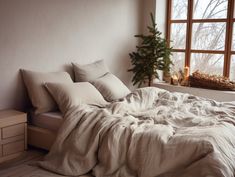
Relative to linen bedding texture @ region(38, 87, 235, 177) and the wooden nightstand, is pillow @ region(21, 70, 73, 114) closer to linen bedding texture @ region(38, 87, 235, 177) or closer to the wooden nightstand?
the wooden nightstand

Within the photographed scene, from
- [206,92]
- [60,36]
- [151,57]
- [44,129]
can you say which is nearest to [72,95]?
[44,129]

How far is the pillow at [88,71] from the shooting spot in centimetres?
420

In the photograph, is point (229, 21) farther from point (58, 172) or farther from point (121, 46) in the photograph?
point (58, 172)

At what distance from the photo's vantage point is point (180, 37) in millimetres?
5535

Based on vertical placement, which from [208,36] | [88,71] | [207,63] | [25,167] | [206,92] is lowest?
[25,167]

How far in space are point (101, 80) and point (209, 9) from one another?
2.34 m

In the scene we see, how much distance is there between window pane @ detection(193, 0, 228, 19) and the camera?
503 cm

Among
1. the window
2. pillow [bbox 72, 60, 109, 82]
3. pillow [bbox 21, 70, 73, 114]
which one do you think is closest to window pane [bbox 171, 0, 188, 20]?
the window

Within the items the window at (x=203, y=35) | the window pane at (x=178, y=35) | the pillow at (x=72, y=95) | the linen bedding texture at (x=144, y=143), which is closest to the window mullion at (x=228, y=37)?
the window at (x=203, y=35)

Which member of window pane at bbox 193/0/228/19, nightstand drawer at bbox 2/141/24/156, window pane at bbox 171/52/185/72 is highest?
window pane at bbox 193/0/228/19

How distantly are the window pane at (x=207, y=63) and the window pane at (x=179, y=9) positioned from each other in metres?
0.73

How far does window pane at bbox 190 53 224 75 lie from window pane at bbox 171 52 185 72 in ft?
0.61

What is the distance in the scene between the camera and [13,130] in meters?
3.26

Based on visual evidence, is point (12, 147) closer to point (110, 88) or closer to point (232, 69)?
point (110, 88)
